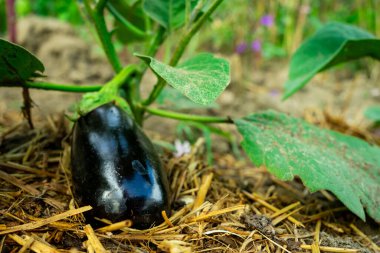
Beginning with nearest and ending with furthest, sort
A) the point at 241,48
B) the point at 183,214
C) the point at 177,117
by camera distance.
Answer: the point at 183,214 < the point at 177,117 < the point at 241,48

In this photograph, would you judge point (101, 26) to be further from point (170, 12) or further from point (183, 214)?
point (183, 214)

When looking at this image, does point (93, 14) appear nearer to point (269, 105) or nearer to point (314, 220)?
point (314, 220)

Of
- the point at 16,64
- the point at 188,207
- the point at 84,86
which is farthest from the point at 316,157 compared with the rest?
the point at 16,64

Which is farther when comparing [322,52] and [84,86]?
[322,52]

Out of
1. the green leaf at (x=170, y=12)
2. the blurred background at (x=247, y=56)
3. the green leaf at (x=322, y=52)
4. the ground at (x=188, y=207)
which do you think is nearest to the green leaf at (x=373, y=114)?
the ground at (x=188, y=207)

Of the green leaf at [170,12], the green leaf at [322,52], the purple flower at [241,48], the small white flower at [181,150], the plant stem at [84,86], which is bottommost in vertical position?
the small white flower at [181,150]

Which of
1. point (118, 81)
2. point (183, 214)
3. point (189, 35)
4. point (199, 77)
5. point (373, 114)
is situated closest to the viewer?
point (199, 77)

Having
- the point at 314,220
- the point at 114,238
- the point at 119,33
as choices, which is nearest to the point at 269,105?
the point at 119,33

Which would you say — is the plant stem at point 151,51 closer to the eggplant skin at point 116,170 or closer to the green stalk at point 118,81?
the green stalk at point 118,81
